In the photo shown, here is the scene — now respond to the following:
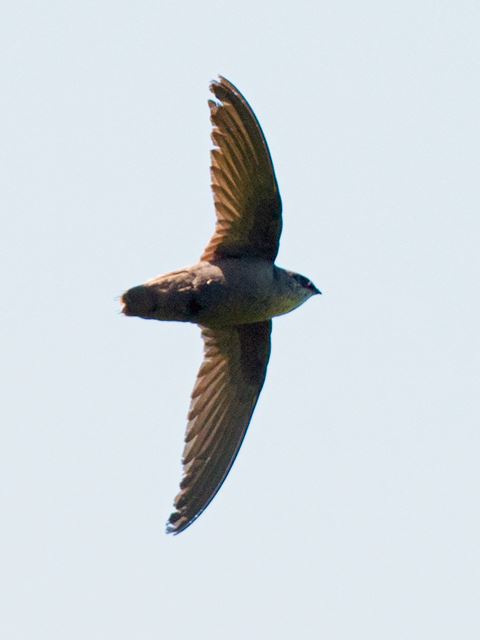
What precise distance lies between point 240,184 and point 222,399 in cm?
204

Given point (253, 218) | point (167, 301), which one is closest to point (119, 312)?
point (167, 301)

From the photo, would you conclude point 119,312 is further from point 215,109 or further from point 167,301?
point 215,109

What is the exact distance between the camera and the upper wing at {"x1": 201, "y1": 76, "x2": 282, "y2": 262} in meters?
15.3

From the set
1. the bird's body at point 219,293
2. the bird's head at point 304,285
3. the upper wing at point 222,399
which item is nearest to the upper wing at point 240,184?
the bird's body at point 219,293

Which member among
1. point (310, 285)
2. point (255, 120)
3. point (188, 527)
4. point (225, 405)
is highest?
point (255, 120)

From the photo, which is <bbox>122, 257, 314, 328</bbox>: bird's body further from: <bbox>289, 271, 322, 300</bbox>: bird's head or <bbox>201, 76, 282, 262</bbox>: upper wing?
<bbox>201, 76, 282, 262</bbox>: upper wing

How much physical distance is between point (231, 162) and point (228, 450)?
255cm

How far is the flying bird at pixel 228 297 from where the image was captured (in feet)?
50.5

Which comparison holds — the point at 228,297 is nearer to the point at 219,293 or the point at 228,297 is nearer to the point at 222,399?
the point at 219,293

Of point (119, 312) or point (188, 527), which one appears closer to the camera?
point (119, 312)

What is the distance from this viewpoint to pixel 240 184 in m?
15.7

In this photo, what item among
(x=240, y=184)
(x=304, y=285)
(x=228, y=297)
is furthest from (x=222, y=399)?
(x=240, y=184)

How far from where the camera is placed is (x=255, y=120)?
15.3 metres

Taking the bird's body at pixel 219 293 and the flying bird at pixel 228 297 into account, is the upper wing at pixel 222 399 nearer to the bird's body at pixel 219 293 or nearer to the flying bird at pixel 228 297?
the flying bird at pixel 228 297
